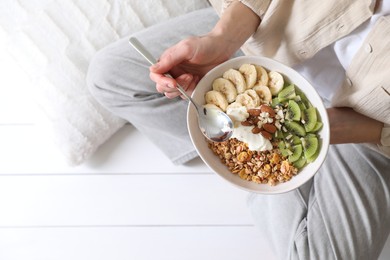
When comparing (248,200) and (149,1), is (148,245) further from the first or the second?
(149,1)

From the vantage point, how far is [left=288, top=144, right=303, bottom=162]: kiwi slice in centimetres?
69

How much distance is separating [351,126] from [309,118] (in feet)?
0.44

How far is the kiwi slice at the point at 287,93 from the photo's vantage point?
69 cm

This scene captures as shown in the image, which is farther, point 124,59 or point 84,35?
point 84,35

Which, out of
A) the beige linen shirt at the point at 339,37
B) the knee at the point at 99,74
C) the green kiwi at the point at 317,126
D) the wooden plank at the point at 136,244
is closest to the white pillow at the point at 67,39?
the knee at the point at 99,74

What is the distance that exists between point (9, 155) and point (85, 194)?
0.24 meters

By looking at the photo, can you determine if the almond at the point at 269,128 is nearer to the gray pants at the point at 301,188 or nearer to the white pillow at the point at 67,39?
the gray pants at the point at 301,188

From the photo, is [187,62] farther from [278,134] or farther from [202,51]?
[278,134]

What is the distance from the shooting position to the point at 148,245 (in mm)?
1133

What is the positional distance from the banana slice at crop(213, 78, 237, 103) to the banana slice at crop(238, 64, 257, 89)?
0.09ft

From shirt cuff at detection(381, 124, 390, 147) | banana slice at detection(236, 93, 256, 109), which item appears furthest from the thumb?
shirt cuff at detection(381, 124, 390, 147)

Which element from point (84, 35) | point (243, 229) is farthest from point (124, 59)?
point (243, 229)

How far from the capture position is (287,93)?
0.69 metres

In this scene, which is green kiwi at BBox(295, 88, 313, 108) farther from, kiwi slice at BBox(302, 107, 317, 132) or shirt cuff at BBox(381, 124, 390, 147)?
shirt cuff at BBox(381, 124, 390, 147)
